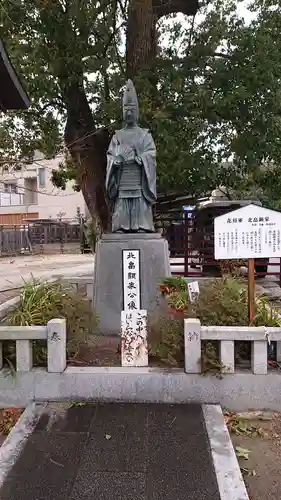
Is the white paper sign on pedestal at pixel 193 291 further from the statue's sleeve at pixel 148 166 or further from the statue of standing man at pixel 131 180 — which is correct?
the statue's sleeve at pixel 148 166

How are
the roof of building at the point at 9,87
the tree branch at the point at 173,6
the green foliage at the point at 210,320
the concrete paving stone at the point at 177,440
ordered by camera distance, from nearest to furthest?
the concrete paving stone at the point at 177,440 → the green foliage at the point at 210,320 → the roof of building at the point at 9,87 → the tree branch at the point at 173,6

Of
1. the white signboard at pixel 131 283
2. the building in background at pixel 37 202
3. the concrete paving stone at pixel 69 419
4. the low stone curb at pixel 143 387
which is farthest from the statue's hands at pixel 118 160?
the building in background at pixel 37 202

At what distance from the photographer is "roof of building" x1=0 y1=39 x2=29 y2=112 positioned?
13.4 feet

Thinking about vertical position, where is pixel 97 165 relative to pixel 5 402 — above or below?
above

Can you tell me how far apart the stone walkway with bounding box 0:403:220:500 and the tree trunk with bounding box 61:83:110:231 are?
634 cm

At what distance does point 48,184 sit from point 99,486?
3131 cm

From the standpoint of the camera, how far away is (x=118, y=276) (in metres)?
5.26

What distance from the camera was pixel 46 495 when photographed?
90.8 inches

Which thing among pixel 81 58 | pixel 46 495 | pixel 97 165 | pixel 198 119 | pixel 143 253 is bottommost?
pixel 46 495

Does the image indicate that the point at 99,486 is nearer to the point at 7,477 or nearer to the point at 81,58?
the point at 7,477

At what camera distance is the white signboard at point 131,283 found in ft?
17.1

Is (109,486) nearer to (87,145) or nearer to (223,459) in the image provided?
(223,459)

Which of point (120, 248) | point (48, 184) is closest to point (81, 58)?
point (120, 248)

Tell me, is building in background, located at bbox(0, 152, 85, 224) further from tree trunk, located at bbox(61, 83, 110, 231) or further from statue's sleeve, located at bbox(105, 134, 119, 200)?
statue's sleeve, located at bbox(105, 134, 119, 200)
